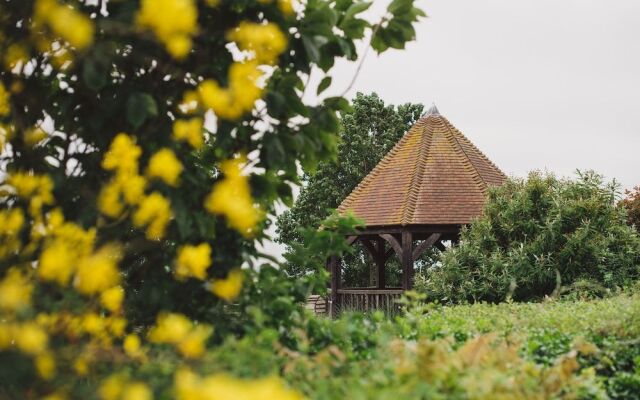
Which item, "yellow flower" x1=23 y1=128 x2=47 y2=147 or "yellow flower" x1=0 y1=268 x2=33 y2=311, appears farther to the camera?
"yellow flower" x1=23 y1=128 x2=47 y2=147

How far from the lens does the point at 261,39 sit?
304cm

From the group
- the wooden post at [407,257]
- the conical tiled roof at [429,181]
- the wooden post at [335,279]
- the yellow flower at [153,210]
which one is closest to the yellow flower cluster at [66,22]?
the yellow flower at [153,210]

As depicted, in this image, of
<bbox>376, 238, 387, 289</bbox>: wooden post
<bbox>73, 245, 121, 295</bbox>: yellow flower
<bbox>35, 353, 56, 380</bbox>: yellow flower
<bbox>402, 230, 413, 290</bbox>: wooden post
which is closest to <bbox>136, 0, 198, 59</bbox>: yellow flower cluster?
<bbox>73, 245, 121, 295</bbox>: yellow flower

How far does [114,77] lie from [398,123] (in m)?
24.5

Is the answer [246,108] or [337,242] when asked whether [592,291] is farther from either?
[246,108]

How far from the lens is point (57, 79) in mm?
3926

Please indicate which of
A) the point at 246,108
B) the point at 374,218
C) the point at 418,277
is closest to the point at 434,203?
the point at 374,218

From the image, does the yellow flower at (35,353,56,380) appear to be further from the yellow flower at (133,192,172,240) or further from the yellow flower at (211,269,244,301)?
the yellow flower at (211,269,244,301)

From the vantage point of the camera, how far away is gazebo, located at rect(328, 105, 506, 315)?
1495 centimetres

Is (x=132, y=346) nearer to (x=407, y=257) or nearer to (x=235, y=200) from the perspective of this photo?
(x=235, y=200)

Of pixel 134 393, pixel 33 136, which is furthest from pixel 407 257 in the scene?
pixel 134 393

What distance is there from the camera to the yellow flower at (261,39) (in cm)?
302

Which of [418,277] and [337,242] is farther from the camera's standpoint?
[418,277]

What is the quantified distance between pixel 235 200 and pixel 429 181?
43.5 feet
